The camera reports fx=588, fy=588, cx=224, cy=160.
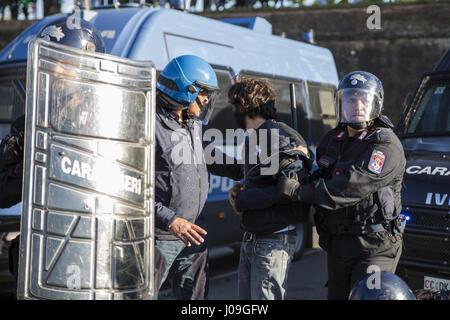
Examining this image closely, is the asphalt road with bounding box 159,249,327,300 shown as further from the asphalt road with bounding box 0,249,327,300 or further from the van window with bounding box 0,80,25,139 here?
the van window with bounding box 0,80,25,139

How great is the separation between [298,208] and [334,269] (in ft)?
1.36

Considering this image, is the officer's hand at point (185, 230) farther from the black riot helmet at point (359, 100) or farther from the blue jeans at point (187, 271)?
the black riot helmet at point (359, 100)

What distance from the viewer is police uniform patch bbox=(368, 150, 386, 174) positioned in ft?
9.89

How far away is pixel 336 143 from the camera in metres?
3.35

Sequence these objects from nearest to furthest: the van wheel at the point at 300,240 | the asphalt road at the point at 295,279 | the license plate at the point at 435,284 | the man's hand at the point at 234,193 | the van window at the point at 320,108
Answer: the man's hand at the point at 234,193, the license plate at the point at 435,284, the asphalt road at the point at 295,279, the van wheel at the point at 300,240, the van window at the point at 320,108

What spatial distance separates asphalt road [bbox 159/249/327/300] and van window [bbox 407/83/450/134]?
1.92m

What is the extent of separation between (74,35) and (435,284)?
282 cm

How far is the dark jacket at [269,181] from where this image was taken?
306 centimetres

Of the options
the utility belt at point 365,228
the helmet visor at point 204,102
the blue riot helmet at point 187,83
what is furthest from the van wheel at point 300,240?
the blue riot helmet at point 187,83

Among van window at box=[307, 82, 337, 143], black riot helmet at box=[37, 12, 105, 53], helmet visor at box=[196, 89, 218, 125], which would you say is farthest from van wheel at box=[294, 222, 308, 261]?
black riot helmet at box=[37, 12, 105, 53]

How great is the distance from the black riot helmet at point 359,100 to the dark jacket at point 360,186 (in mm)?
83

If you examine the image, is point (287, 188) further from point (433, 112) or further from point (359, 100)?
point (433, 112)
